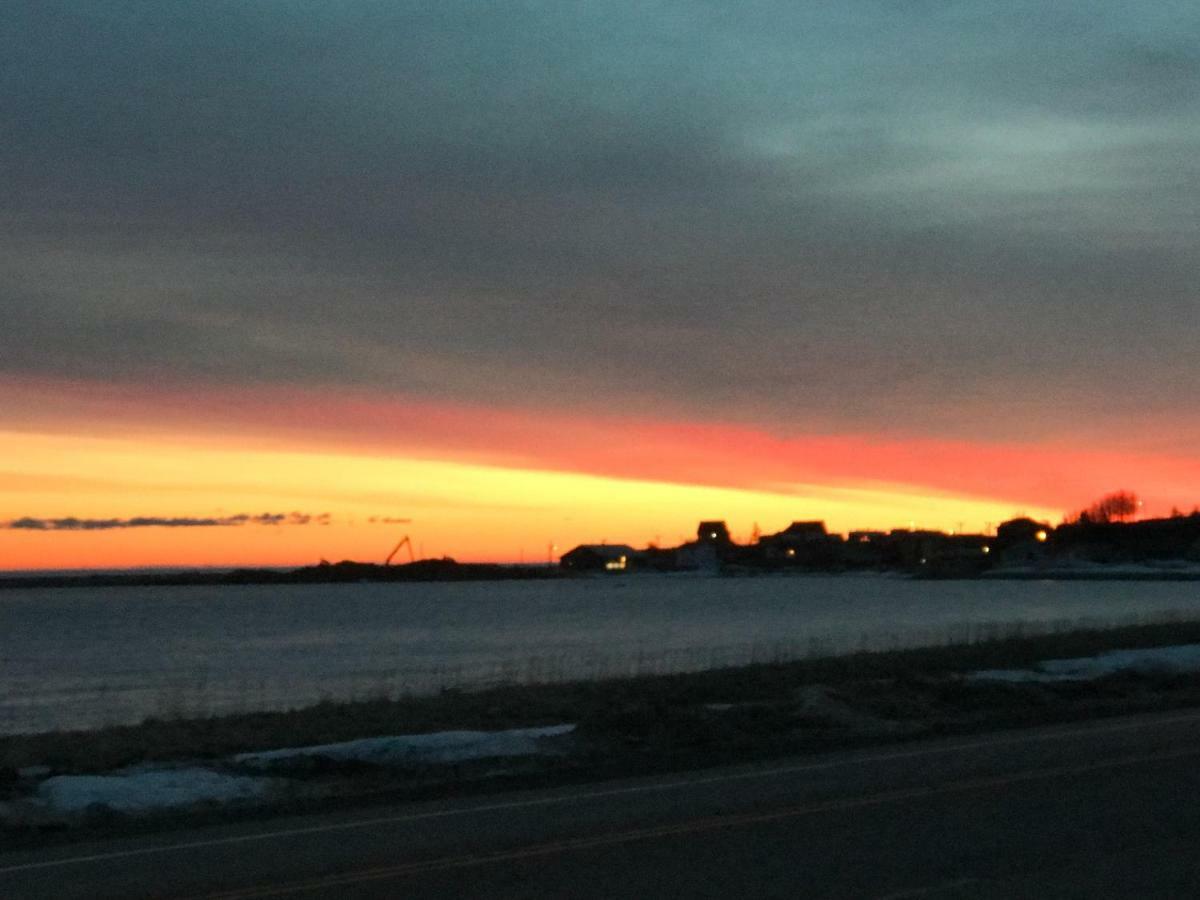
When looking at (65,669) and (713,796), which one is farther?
(65,669)

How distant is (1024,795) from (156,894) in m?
7.76

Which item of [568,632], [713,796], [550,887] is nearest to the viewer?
[550,887]

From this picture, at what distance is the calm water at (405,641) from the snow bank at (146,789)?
14.5 meters

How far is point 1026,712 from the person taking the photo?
2420 cm

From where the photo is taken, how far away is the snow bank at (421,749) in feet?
60.7

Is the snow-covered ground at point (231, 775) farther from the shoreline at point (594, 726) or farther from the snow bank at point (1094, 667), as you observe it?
the snow bank at point (1094, 667)

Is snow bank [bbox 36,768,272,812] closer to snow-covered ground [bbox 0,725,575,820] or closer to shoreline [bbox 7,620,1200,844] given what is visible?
snow-covered ground [bbox 0,725,575,820]

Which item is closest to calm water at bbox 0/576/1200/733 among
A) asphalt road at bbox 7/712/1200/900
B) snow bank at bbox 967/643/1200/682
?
snow bank at bbox 967/643/1200/682

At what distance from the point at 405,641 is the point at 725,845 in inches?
2621

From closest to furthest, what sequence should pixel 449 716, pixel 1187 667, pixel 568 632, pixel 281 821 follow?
pixel 281 821 → pixel 449 716 → pixel 1187 667 → pixel 568 632

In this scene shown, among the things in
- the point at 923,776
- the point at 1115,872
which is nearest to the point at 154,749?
→ the point at 923,776

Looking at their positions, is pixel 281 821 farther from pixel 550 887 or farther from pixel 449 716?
pixel 449 716

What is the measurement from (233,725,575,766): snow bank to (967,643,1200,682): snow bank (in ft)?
38.6

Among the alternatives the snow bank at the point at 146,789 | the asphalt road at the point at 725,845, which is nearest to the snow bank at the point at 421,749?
the snow bank at the point at 146,789
